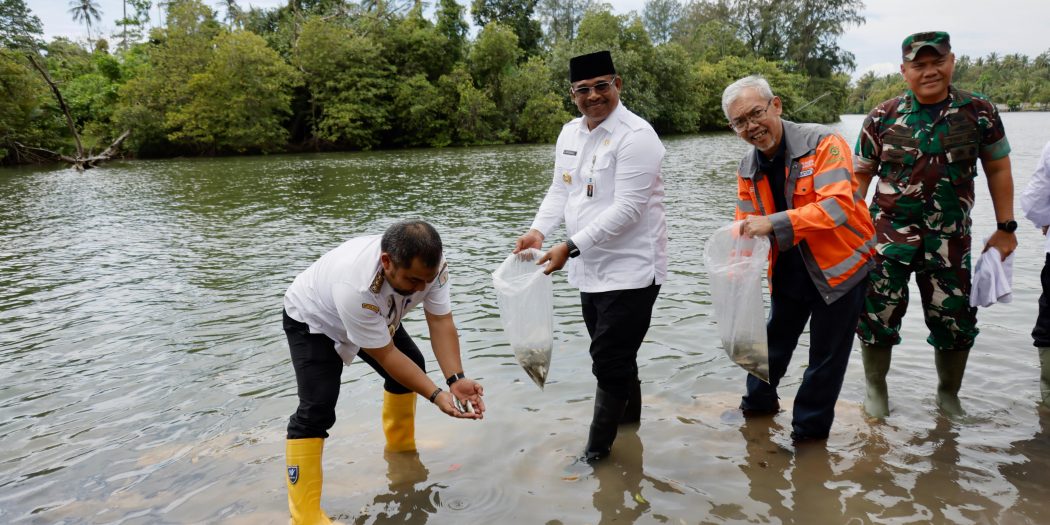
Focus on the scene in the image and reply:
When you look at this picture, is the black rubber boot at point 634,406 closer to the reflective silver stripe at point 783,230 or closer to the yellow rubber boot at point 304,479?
the reflective silver stripe at point 783,230

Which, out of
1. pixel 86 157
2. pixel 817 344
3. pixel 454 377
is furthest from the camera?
pixel 86 157

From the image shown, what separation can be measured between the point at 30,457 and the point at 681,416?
14.5 ft

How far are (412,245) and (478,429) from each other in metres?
2.07

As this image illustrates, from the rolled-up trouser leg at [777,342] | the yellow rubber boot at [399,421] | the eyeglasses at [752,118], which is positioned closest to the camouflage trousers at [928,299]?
the rolled-up trouser leg at [777,342]

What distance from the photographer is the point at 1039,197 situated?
13.6 ft

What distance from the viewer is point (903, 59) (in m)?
3.76

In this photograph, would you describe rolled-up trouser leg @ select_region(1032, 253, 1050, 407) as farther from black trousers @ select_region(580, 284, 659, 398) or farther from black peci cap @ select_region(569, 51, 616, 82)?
black peci cap @ select_region(569, 51, 616, 82)

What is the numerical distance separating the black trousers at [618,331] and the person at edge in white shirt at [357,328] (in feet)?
2.34

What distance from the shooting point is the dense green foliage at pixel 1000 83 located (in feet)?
285

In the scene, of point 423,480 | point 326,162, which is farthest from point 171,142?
point 423,480

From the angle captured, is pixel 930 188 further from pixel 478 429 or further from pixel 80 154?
pixel 80 154

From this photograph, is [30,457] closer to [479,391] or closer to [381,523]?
[381,523]

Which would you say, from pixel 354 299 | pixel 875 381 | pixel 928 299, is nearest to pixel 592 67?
pixel 354 299

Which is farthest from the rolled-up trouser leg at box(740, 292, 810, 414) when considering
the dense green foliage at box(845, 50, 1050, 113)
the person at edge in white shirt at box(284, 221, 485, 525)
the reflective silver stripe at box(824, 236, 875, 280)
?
the dense green foliage at box(845, 50, 1050, 113)
